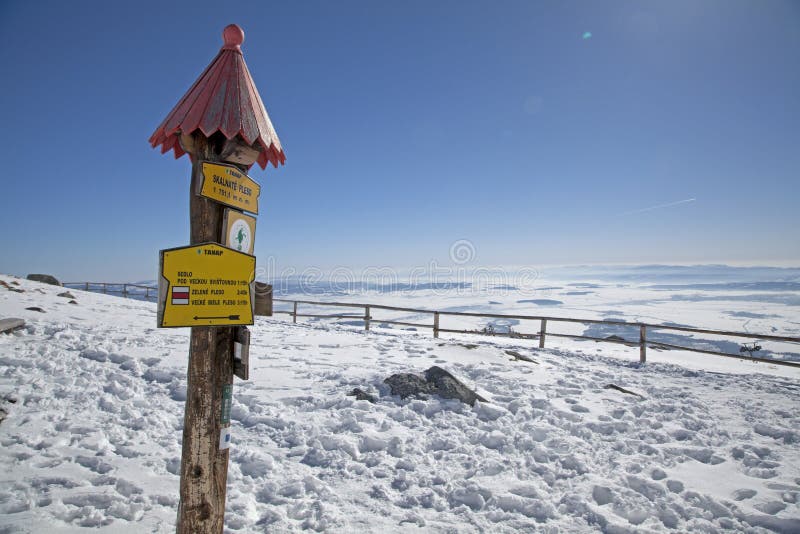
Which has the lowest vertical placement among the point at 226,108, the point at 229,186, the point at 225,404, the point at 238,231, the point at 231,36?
the point at 225,404

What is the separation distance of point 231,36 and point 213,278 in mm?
1795

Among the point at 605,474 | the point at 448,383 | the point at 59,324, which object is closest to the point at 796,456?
the point at 605,474

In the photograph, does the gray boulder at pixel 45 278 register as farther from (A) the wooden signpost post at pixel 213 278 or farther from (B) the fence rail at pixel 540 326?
(A) the wooden signpost post at pixel 213 278

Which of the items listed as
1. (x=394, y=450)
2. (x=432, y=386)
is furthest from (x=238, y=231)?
(x=432, y=386)

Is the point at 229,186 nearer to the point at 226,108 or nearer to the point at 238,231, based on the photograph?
the point at 238,231

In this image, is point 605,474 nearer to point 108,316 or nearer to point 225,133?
point 225,133

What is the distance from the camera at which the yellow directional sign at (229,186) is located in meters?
2.24

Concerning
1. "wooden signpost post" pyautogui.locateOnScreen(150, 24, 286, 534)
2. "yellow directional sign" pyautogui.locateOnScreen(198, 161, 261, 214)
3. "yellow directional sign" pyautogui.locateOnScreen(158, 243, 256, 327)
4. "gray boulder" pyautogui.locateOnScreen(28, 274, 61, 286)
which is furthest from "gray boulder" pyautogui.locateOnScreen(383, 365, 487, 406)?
"gray boulder" pyautogui.locateOnScreen(28, 274, 61, 286)

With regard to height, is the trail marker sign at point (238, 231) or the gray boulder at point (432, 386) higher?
the trail marker sign at point (238, 231)

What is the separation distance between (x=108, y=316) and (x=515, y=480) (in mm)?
11751

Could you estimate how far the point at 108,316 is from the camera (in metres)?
10.4

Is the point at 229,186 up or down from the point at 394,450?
up

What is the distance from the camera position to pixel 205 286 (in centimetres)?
221

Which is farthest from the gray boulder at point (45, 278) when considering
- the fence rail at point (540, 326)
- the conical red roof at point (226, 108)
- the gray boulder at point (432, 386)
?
the conical red roof at point (226, 108)
